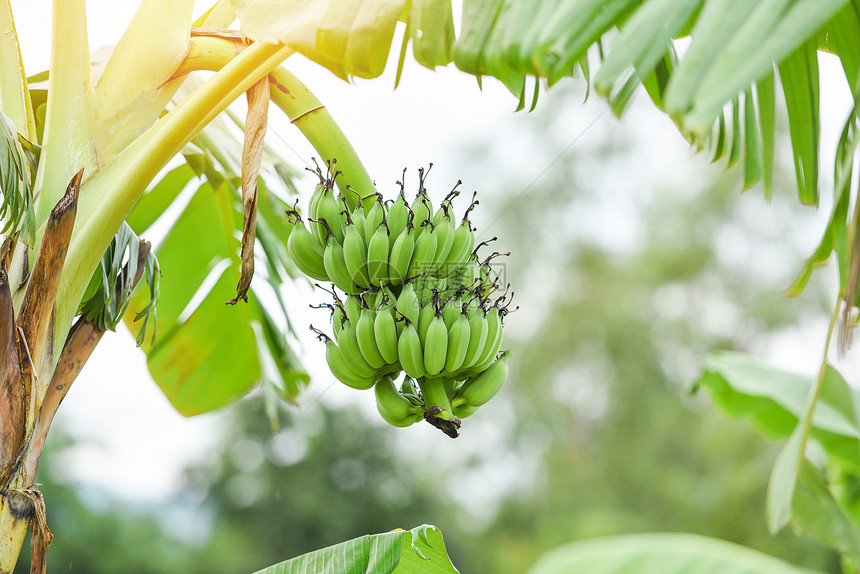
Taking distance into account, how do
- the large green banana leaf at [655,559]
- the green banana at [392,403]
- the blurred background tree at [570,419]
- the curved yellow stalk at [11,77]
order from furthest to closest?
the blurred background tree at [570,419], the curved yellow stalk at [11,77], the green banana at [392,403], the large green banana leaf at [655,559]

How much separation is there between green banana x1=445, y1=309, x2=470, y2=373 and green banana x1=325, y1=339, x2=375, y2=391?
0.11 metres

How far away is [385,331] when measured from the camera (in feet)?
2.42

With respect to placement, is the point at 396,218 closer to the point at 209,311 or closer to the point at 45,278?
the point at 45,278

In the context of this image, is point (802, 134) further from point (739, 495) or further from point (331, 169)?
point (739, 495)

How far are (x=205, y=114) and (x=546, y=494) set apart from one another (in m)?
7.15

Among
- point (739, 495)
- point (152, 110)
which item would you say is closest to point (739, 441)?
point (739, 495)

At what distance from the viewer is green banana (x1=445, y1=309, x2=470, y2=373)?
749mm

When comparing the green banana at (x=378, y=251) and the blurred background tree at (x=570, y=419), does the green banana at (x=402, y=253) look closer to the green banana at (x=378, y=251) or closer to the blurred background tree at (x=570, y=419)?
the green banana at (x=378, y=251)

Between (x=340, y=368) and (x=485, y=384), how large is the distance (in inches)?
7.1

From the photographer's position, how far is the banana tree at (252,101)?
47 centimetres

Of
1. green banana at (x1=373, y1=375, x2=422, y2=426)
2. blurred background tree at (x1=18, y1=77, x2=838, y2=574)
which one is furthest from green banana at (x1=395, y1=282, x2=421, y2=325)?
blurred background tree at (x1=18, y1=77, x2=838, y2=574)

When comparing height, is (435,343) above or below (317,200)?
below

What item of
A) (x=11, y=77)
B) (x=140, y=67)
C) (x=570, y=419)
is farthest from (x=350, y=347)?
(x=570, y=419)

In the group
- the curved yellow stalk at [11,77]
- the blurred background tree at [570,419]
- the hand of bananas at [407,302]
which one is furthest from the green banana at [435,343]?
the blurred background tree at [570,419]
